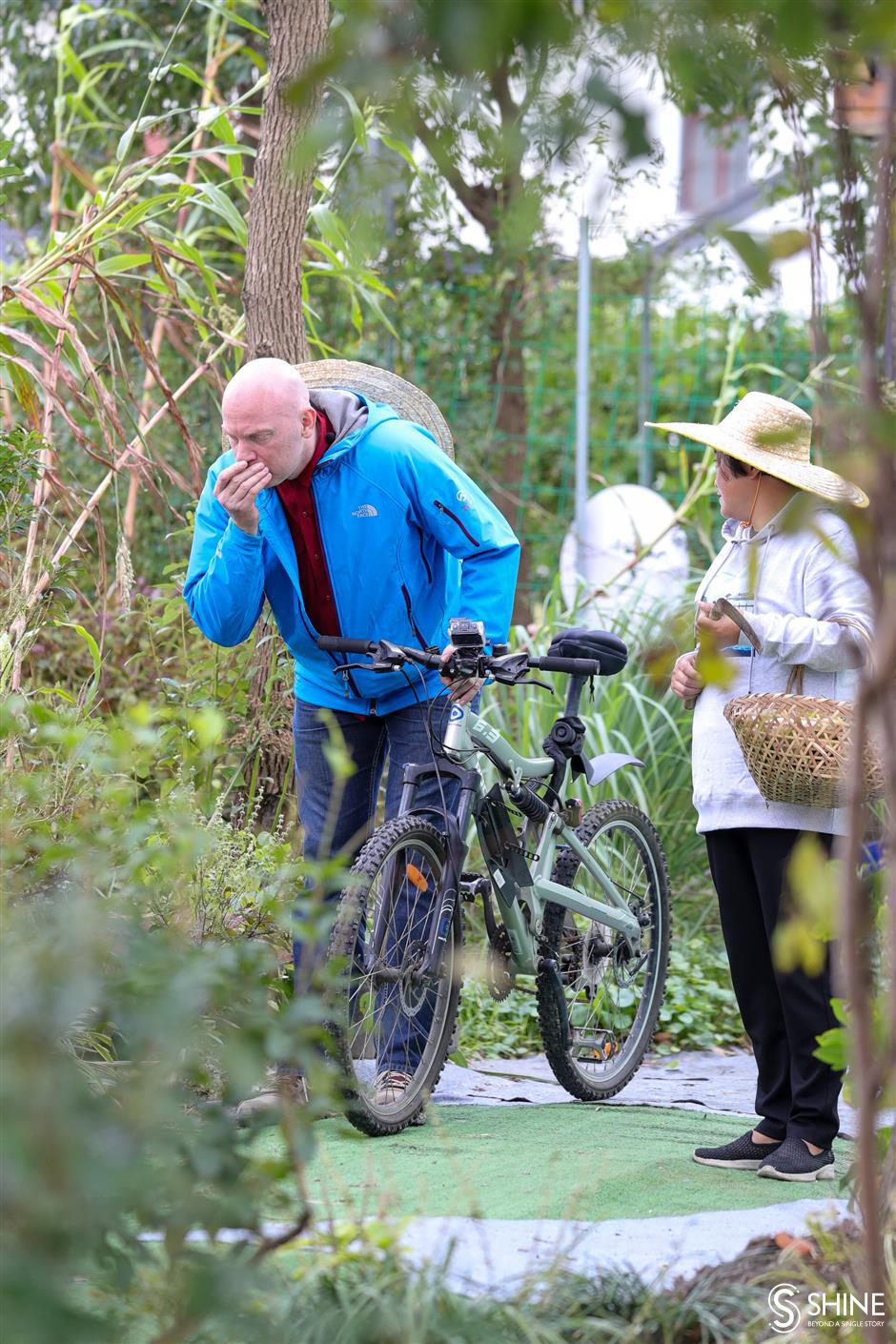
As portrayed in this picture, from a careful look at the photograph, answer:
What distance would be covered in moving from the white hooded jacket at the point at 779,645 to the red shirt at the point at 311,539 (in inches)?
38.8

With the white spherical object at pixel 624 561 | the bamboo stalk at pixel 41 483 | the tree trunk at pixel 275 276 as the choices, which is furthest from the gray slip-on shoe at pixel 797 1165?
the white spherical object at pixel 624 561

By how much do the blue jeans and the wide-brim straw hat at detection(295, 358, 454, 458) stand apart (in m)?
0.85

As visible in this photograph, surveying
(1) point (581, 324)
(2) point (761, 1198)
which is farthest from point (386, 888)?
(1) point (581, 324)

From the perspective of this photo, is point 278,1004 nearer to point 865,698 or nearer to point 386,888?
point 386,888

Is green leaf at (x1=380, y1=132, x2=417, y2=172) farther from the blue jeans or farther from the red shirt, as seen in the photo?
the blue jeans

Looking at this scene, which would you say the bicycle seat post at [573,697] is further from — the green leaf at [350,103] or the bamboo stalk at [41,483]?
the green leaf at [350,103]

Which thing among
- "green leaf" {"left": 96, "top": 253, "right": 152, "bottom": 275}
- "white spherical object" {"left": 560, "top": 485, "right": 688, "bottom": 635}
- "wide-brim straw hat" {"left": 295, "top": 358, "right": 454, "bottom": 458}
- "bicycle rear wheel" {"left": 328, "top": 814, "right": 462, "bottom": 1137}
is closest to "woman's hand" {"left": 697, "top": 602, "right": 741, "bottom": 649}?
"bicycle rear wheel" {"left": 328, "top": 814, "right": 462, "bottom": 1137}

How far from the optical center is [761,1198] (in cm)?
317

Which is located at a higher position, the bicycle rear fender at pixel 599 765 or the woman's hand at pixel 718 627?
the woman's hand at pixel 718 627

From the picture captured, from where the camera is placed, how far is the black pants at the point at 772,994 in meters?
3.36

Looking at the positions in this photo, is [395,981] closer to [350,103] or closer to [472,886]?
[472,886]

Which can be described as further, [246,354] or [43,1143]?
[246,354]

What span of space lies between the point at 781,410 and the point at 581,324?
14.9ft

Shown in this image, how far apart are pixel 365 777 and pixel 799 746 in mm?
1418
